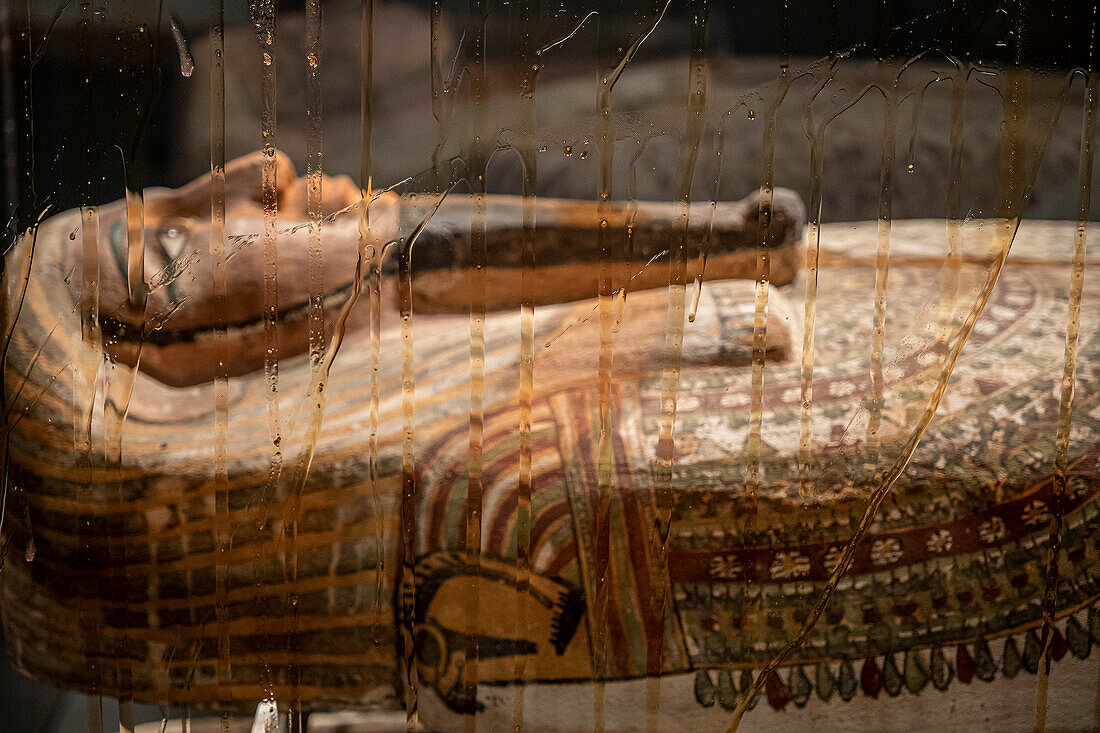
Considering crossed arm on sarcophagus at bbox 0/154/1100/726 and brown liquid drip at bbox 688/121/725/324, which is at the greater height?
brown liquid drip at bbox 688/121/725/324

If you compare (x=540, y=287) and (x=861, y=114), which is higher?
(x=861, y=114)

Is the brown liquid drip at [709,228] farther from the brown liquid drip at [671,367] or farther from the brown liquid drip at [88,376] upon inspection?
the brown liquid drip at [88,376]

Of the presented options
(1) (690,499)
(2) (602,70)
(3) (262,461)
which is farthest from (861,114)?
(3) (262,461)

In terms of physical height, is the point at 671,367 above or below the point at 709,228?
below

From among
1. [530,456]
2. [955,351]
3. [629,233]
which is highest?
[629,233]

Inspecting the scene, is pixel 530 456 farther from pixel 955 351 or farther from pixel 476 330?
pixel 955 351

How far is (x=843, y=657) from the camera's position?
0.94 meters

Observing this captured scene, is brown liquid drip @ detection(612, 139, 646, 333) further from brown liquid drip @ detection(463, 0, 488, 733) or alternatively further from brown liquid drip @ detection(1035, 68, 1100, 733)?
brown liquid drip @ detection(1035, 68, 1100, 733)

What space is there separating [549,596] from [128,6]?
0.67m

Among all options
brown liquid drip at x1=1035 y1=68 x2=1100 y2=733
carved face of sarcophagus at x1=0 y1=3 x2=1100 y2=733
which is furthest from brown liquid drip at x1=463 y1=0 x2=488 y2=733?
brown liquid drip at x1=1035 y1=68 x2=1100 y2=733

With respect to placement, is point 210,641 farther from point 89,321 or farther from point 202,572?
point 89,321

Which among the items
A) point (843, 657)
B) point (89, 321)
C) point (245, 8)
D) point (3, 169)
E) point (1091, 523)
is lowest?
point (843, 657)

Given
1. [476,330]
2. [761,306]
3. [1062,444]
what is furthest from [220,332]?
[1062,444]

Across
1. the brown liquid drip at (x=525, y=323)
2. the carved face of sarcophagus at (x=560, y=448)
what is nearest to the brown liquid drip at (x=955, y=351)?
the carved face of sarcophagus at (x=560, y=448)
